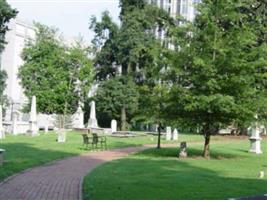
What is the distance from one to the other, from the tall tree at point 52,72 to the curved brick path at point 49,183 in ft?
151

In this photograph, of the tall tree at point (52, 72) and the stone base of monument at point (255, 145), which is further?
the tall tree at point (52, 72)

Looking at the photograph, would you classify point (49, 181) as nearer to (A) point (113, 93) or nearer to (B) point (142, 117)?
(B) point (142, 117)

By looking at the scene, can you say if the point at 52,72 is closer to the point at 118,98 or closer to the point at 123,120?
the point at 118,98

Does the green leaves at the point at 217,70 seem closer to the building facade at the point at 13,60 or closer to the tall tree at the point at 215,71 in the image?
the tall tree at the point at 215,71

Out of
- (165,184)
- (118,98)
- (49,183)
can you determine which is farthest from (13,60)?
(165,184)

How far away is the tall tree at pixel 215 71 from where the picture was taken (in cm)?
2414

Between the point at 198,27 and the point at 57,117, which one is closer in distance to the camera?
the point at 198,27

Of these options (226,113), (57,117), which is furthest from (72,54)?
(226,113)

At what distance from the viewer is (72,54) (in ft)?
220

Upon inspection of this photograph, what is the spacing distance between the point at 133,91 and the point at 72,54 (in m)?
8.86

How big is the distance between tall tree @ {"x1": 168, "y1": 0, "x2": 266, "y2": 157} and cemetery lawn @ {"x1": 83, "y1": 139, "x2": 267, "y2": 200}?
3.35 m

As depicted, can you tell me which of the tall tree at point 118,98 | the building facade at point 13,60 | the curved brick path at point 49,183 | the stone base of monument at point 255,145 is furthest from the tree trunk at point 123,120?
the curved brick path at point 49,183

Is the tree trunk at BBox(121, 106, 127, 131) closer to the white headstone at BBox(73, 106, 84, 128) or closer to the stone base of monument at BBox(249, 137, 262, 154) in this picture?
the white headstone at BBox(73, 106, 84, 128)

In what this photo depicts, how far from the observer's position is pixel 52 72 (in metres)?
66.1
